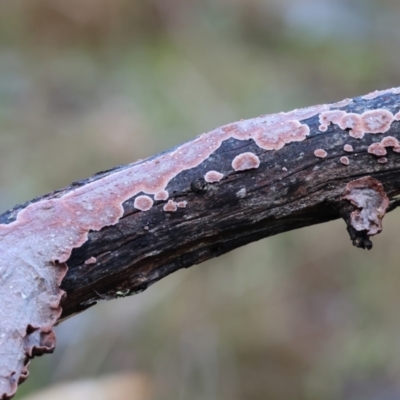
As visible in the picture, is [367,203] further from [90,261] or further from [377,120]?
[90,261]

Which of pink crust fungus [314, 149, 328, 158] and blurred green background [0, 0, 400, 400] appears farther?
blurred green background [0, 0, 400, 400]

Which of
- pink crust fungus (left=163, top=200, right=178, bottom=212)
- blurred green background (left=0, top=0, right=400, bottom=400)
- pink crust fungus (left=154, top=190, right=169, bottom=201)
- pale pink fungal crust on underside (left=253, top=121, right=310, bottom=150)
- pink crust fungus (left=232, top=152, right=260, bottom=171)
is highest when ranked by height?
blurred green background (left=0, top=0, right=400, bottom=400)

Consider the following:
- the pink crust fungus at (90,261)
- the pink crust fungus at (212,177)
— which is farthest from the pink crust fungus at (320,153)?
the pink crust fungus at (90,261)

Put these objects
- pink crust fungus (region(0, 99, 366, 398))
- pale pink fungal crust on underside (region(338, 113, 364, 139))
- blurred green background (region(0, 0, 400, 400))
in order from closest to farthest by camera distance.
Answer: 1. pink crust fungus (region(0, 99, 366, 398))
2. pale pink fungal crust on underside (region(338, 113, 364, 139))
3. blurred green background (region(0, 0, 400, 400))

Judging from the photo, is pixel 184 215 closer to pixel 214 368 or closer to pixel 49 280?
pixel 49 280

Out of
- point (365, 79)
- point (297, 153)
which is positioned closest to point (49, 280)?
point (297, 153)

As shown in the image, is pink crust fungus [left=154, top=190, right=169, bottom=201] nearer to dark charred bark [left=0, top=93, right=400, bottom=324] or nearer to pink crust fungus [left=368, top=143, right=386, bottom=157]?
dark charred bark [left=0, top=93, right=400, bottom=324]

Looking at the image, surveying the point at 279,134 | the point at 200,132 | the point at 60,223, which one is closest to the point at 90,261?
the point at 60,223

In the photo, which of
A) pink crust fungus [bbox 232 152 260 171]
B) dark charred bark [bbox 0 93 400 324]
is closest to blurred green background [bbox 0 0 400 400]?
dark charred bark [bbox 0 93 400 324]

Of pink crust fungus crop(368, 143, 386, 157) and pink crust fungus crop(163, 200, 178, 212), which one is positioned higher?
pink crust fungus crop(368, 143, 386, 157)
